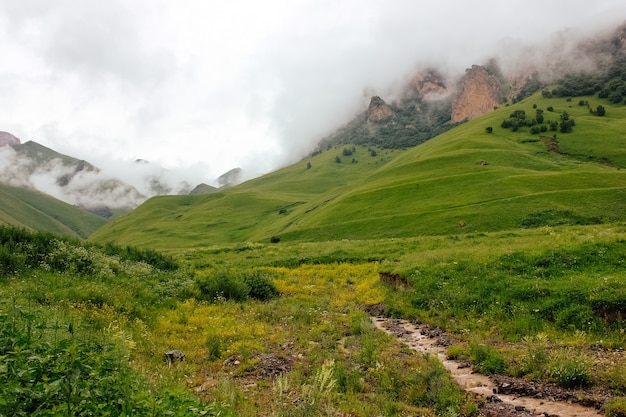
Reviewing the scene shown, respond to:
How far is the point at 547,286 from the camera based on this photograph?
17.6m

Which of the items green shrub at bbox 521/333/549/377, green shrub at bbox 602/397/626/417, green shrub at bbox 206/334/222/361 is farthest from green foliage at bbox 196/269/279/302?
green shrub at bbox 602/397/626/417

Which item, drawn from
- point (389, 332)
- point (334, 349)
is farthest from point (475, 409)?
point (389, 332)

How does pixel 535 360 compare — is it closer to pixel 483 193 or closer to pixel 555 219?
pixel 555 219

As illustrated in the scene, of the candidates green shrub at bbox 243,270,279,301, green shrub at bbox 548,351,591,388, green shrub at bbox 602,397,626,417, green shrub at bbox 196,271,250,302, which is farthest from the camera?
green shrub at bbox 243,270,279,301

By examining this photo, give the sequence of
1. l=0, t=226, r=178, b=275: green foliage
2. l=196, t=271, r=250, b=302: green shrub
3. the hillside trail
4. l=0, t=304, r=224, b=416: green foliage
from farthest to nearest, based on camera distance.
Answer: l=196, t=271, r=250, b=302: green shrub < l=0, t=226, r=178, b=275: green foliage < the hillside trail < l=0, t=304, r=224, b=416: green foliage

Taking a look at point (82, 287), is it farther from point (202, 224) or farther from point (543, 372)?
point (202, 224)

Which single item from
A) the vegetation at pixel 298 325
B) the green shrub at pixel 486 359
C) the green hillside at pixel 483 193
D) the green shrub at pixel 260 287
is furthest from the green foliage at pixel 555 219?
the green shrub at pixel 486 359

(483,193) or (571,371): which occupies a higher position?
(483,193)

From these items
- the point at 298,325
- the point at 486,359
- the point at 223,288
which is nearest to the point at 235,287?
the point at 223,288

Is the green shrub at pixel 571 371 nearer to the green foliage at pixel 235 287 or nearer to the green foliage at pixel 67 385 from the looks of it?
the green foliage at pixel 67 385

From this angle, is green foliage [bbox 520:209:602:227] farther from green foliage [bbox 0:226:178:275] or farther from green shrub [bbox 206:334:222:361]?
green foliage [bbox 0:226:178:275]

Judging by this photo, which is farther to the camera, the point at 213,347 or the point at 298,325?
the point at 298,325

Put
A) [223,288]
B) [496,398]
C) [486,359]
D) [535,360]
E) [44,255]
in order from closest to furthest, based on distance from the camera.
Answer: [496,398]
[535,360]
[486,359]
[44,255]
[223,288]

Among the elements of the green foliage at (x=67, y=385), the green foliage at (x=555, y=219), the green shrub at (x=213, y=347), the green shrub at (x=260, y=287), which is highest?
the green foliage at (x=67, y=385)
